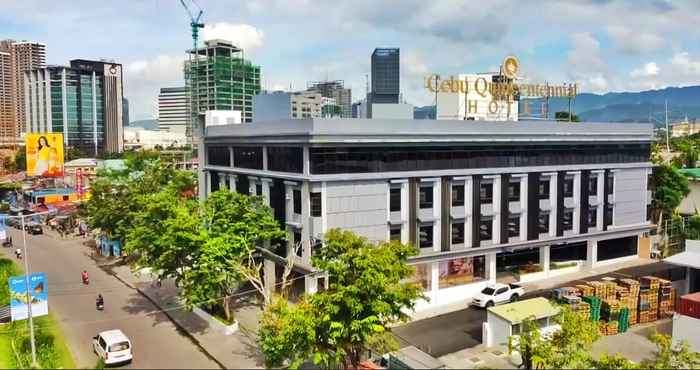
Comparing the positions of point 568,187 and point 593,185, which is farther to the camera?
point 593,185

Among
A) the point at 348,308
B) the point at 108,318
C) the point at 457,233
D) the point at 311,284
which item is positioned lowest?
the point at 108,318

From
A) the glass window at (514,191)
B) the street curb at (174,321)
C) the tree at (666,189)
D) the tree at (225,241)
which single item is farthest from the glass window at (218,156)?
the tree at (666,189)

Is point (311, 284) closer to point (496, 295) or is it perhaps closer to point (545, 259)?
point (496, 295)

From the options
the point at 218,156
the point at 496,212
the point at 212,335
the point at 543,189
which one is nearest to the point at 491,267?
the point at 496,212

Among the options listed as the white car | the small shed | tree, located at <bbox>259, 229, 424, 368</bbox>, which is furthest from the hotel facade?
the white car

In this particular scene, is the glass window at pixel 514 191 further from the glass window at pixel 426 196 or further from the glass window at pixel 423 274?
the glass window at pixel 423 274
